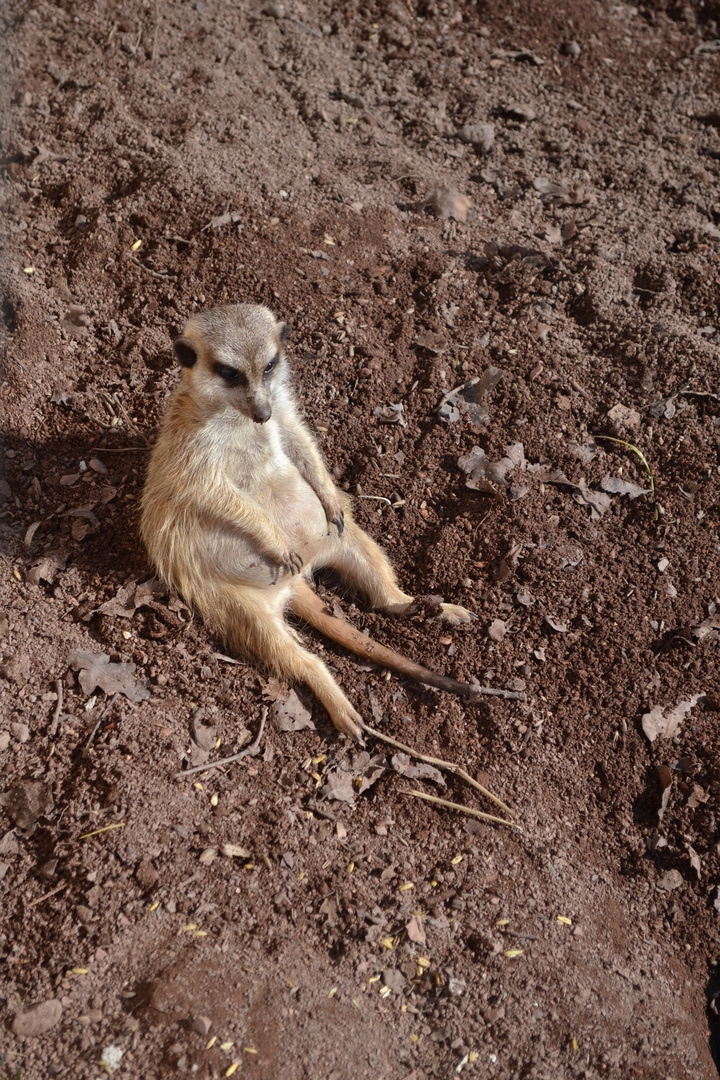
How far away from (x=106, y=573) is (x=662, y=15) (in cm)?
490

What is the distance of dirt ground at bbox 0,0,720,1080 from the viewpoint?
2.24 metres

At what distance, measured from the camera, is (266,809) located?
8.43 ft

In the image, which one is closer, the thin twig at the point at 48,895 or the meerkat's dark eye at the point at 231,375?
the thin twig at the point at 48,895

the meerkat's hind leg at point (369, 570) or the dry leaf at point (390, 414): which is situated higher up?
the dry leaf at point (390, 414)

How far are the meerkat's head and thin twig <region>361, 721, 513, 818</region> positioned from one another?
1149 mm

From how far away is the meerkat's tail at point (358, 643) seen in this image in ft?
9.30

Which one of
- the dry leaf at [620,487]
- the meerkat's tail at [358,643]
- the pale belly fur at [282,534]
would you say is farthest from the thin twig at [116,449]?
the dry leaf at [620,487]

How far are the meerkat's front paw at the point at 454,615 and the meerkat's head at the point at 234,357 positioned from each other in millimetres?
972

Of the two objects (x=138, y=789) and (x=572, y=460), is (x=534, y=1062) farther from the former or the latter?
(x=572, y=460)

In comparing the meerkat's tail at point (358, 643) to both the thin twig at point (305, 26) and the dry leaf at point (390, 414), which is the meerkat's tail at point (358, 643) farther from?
the thin twig at point (305, 26)

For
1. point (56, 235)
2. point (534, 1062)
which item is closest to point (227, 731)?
point (534, 1062)

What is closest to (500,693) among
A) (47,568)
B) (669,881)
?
(669,881)

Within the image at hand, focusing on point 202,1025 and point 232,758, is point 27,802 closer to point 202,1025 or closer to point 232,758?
point 232,758

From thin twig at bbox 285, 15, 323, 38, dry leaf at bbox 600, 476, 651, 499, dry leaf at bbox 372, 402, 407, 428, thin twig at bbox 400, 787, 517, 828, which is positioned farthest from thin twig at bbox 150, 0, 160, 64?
thin twig at bbox 400, 787, 517, 828
